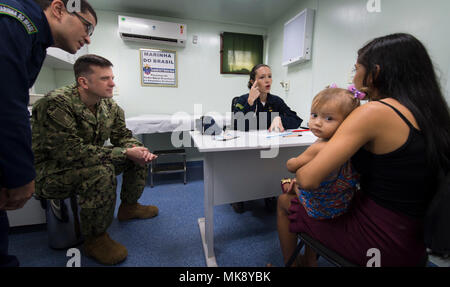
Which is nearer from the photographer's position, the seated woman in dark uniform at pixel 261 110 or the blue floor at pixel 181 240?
the blue floor at pixel 181 240

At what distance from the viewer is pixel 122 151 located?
1.36 meters

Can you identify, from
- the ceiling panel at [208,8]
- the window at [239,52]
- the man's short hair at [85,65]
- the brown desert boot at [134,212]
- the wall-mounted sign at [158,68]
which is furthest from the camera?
the window at [239,52]

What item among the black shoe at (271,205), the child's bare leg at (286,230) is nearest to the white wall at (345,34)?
the child's bare leg at (286,230)

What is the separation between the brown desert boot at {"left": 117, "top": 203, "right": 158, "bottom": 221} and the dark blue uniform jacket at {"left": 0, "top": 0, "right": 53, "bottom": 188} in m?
1.16

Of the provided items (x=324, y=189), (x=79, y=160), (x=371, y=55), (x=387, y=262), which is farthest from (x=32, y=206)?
(x=371, y=55)

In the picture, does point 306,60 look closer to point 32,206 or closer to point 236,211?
point 236,211

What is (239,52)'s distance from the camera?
314 cm

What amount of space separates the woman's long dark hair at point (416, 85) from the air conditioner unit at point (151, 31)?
8.82 ft

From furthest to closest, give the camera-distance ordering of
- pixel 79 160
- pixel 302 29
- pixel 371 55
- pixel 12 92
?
pixel 302 29 → pixel 79 160 → pixel 371 55 → pixel 12 92

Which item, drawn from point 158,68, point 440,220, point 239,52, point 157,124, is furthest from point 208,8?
point 440,220

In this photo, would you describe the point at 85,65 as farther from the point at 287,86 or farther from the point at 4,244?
the point at 287,86

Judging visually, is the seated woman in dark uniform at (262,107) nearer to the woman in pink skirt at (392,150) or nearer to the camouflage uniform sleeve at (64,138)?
the woman in pink skirt at (392,150)

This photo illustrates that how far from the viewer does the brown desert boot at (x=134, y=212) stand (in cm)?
163
